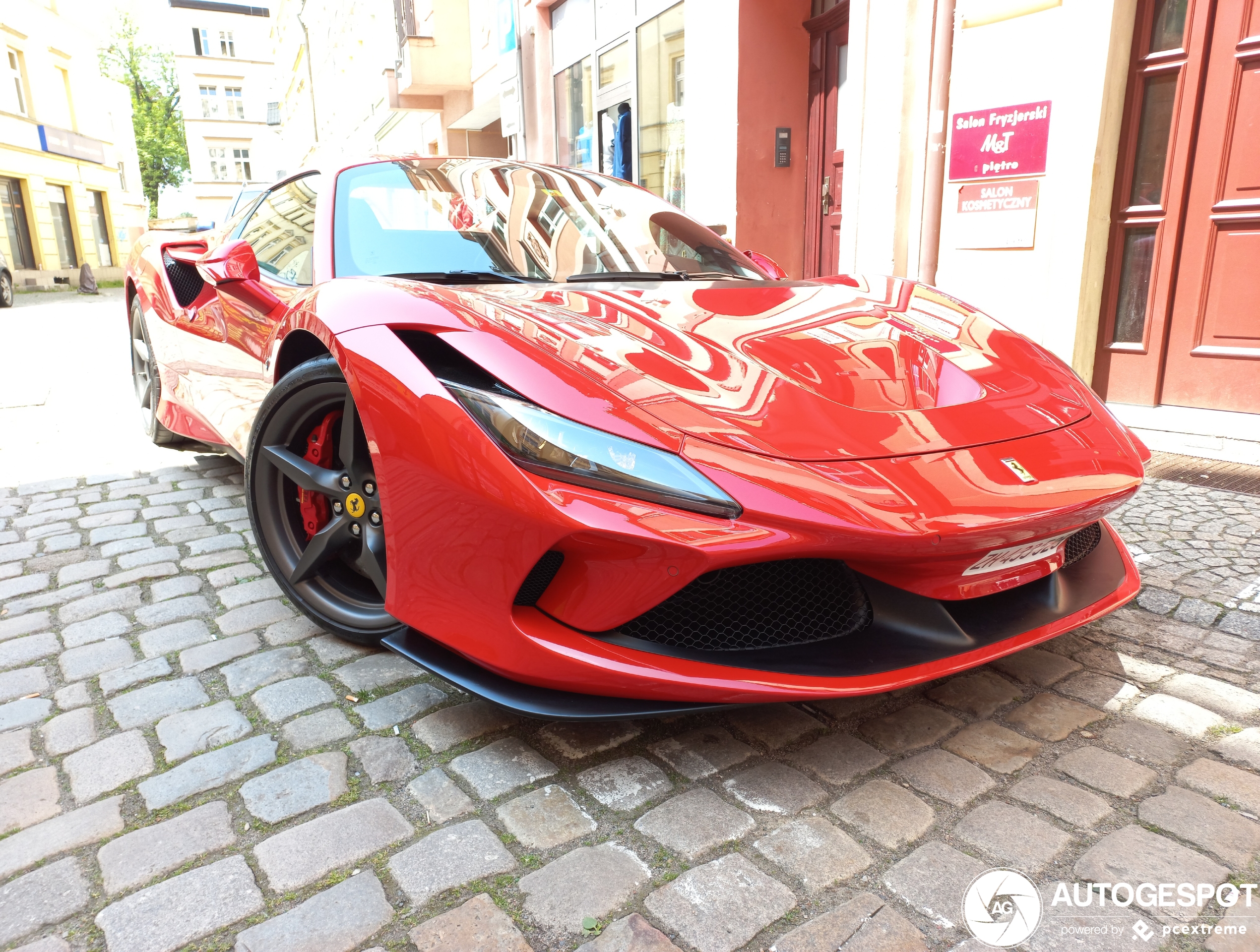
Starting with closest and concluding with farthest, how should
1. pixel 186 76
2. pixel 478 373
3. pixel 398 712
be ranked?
pixel 478 373 < pixel 398 712 < pixel 186 76

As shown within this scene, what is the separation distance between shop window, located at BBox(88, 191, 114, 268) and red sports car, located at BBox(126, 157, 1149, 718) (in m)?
31.9

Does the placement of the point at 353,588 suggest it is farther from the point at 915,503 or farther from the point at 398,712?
the point at 915,503

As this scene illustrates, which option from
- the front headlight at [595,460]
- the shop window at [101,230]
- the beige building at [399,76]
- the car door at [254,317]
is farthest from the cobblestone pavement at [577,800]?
the shop window at [101,230]

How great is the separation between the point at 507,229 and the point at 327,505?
933 millimetres

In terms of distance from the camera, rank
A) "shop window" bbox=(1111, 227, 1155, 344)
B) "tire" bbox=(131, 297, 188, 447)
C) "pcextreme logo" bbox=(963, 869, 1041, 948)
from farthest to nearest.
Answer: "shop window" bbox=(1111, 227, 1155, 344) < "tire" bbox=(131, 297, 188, 447) < "pcextreme logo" bbox=(963, 869, 1041, 948)

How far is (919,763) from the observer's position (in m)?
1.66

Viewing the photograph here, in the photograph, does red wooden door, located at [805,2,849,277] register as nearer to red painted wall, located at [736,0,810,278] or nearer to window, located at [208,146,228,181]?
red painted wall, located at [736,0,810,278]

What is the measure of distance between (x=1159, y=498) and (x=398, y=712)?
306 cm

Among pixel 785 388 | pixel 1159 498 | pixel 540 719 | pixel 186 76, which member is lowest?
pixel 1159 498

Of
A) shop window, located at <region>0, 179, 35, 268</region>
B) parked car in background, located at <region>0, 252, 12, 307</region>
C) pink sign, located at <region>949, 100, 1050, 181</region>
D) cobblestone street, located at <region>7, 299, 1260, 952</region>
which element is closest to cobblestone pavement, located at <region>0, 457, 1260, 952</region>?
cobblestone street, located at <region>7, 299, 1260, 952</region>

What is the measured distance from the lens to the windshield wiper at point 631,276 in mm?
2344

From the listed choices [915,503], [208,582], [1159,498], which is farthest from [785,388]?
[1159,498]

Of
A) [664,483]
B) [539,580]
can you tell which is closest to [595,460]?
[664,483]

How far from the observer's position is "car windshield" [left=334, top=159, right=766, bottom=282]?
2301 millimetres
